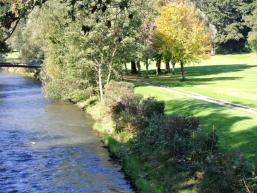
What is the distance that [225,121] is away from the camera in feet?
121

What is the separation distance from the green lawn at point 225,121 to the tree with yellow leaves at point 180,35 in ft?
58.0

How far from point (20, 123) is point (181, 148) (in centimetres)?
2935

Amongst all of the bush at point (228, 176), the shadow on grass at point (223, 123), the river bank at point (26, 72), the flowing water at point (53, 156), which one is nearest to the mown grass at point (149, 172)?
the flowing water at point (53, 156)

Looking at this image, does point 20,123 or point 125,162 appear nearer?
point 125,162

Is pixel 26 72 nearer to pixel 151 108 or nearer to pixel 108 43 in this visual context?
pixel 108 43

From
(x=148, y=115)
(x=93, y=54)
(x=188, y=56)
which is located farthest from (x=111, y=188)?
(x=188, y=56)

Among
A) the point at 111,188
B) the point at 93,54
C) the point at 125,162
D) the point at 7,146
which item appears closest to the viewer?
the point at 111,188

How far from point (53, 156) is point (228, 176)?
2041 centimetres

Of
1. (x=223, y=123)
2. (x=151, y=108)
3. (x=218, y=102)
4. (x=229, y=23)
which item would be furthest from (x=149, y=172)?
(x=229, y=23)

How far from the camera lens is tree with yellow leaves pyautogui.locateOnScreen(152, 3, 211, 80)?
70625 millimetres

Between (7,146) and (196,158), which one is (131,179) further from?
(7,146)

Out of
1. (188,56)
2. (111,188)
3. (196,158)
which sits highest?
(188,56)

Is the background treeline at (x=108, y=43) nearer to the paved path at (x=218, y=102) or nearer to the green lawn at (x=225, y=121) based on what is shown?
the paved path at (x=218, y=102)

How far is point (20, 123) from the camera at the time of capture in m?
50.9
